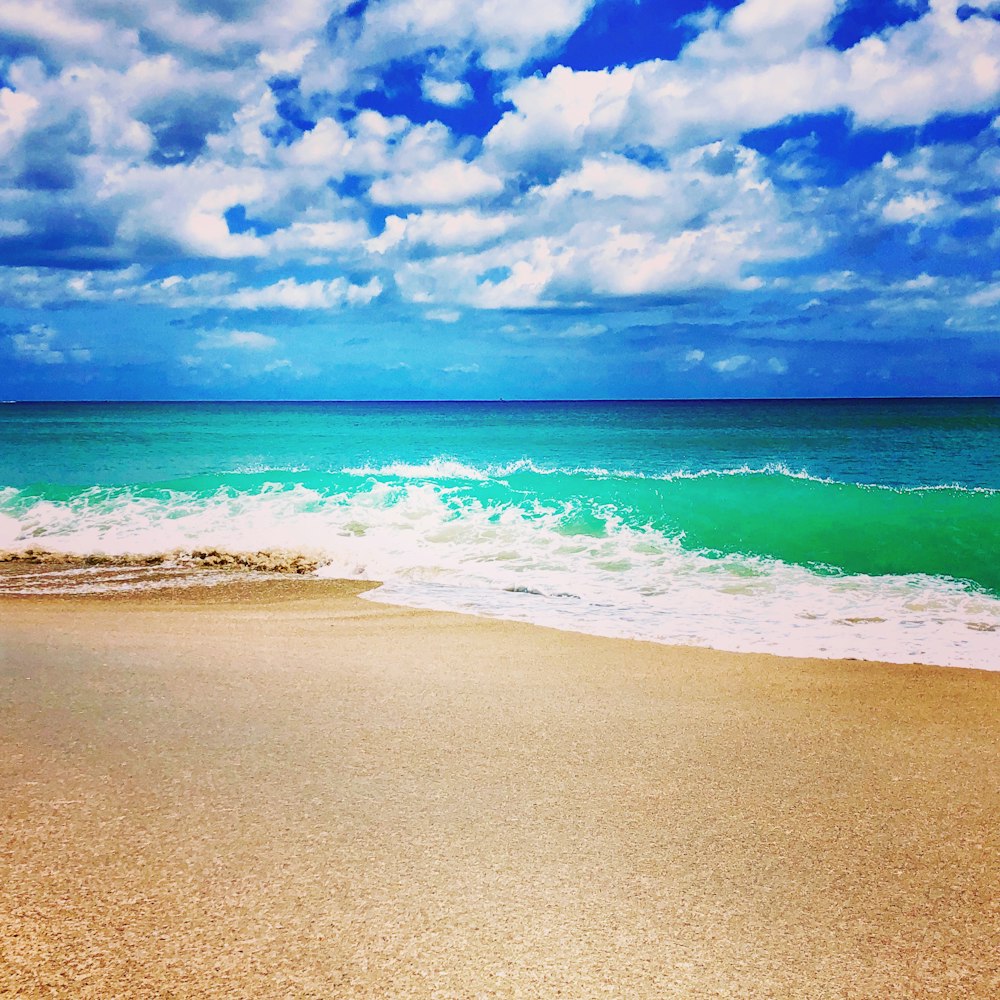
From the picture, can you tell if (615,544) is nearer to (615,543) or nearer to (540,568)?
(615,543)

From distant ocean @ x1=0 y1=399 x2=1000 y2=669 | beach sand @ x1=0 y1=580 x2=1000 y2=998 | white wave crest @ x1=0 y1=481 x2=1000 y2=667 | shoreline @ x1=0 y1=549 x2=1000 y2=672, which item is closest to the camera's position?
beach sand @ x1=0 y1=580 x2=1000 y2=998

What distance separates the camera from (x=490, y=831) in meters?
3.07

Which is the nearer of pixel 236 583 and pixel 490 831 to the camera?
pixel 490 831

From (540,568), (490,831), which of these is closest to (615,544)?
(540,568)

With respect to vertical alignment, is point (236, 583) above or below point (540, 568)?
above

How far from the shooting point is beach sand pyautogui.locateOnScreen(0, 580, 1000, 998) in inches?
90.1

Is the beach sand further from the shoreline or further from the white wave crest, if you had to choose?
the white wave crest

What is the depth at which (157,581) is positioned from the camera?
9.51 m

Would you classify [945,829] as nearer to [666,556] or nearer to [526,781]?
[526,781]

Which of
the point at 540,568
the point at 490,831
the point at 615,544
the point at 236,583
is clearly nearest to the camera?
the point at 490,831

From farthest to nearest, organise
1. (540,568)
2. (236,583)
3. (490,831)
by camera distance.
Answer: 1. (540,568)
2. (236,583)
3. (490,831)

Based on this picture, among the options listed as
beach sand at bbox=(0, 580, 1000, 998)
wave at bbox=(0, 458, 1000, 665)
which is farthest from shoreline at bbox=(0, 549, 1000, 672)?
beach sand at bbox=(0, 580, 1000, 998)

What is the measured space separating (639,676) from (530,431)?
4650 centimetres

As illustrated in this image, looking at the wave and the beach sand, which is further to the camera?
the wave
